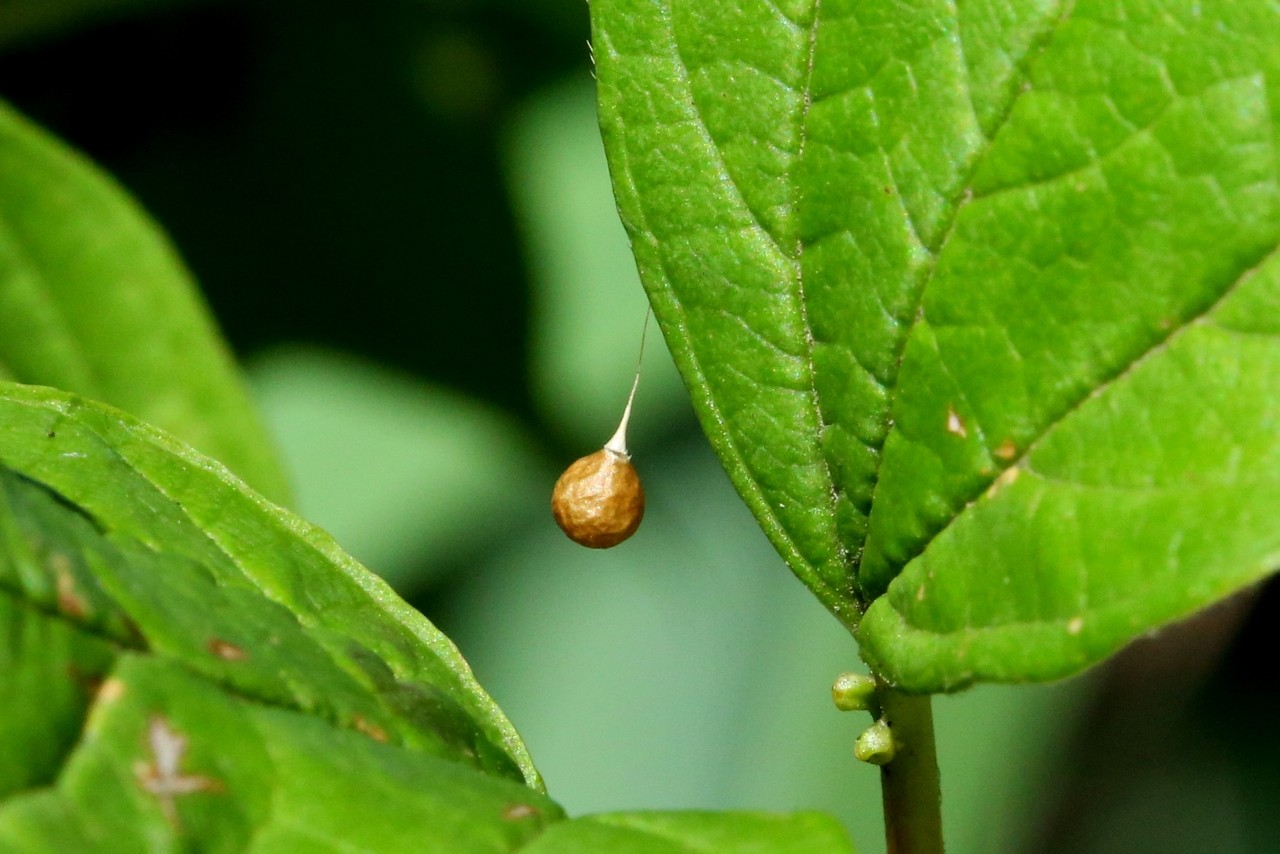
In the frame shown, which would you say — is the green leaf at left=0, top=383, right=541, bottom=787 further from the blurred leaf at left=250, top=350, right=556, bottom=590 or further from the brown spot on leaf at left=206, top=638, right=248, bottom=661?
the blurred leaf at left=250, top=350, right=556, bottom=590

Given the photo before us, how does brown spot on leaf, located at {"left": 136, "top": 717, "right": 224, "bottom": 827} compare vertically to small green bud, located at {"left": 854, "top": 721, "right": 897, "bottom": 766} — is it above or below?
above

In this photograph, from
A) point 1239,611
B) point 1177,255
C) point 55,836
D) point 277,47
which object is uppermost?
point 1177,255

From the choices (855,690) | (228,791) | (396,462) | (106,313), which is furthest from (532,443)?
(228,791)

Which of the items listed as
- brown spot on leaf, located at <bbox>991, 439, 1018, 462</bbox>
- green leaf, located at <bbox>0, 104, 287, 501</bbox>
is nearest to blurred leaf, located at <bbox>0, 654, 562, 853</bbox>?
brown spot on leaf, located at <bbox>991, 439, 1018, 462</bbox>

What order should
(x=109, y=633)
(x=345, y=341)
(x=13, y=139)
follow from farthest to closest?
(x=345, y=341) → (x=13, y=139) → (x=109, y=633)

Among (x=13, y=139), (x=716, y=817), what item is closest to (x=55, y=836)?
(x=716, y=817)

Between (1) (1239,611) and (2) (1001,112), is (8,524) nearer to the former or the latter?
(2) (1001,112)
